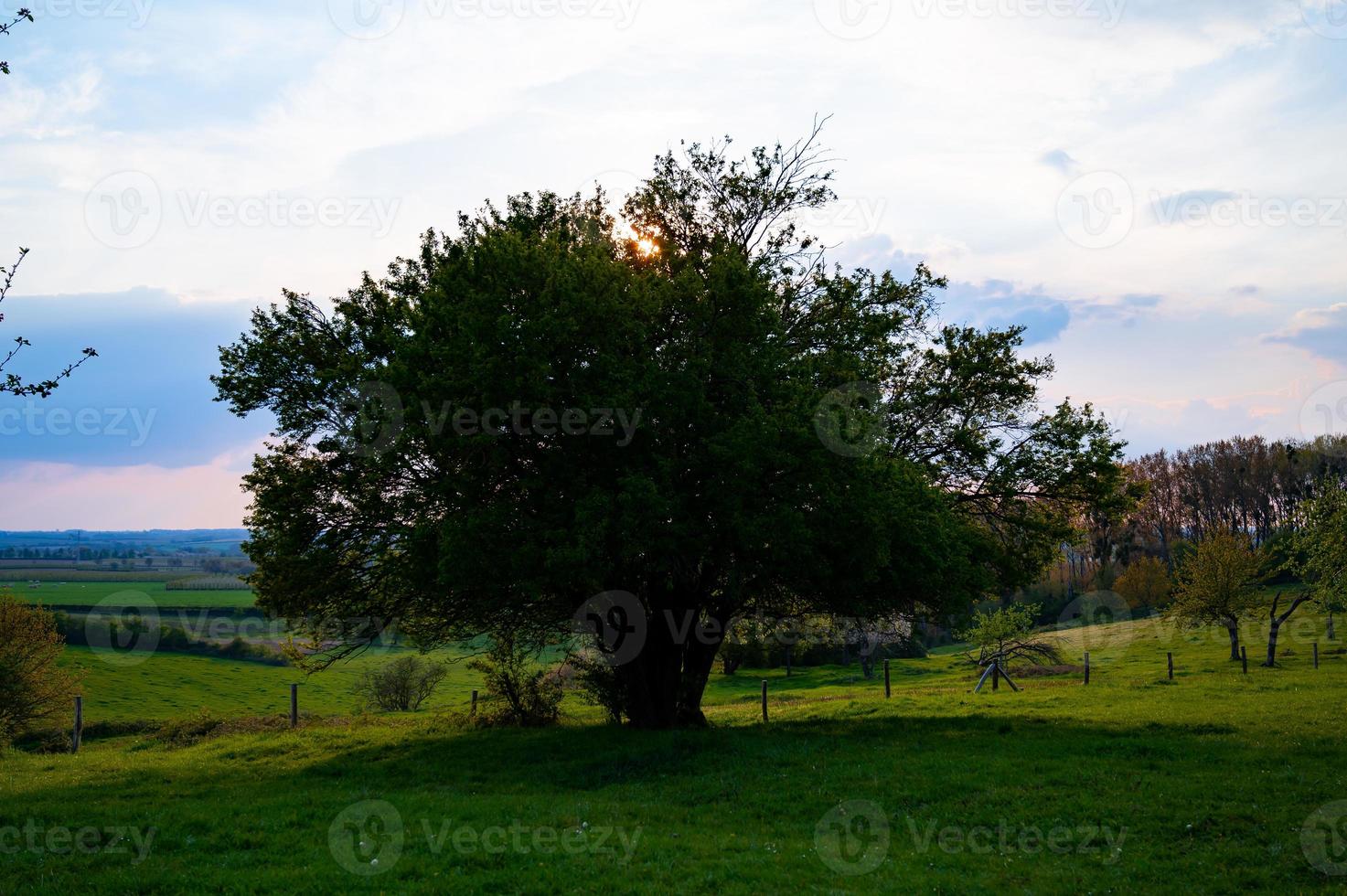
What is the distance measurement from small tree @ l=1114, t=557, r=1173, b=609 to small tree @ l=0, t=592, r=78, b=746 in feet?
322

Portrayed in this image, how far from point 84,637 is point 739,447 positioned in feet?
347

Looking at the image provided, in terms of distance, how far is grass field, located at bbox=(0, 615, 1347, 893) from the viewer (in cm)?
1118

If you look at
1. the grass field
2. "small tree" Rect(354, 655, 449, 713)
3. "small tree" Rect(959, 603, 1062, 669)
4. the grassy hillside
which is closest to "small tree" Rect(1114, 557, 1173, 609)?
"small tree" Rect(959, 603, 1062, 669)

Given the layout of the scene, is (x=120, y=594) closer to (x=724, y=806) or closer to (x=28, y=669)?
(x=28, y=669)

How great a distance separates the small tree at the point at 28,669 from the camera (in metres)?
39.0

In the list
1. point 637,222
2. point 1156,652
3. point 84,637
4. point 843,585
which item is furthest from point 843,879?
point 84,637

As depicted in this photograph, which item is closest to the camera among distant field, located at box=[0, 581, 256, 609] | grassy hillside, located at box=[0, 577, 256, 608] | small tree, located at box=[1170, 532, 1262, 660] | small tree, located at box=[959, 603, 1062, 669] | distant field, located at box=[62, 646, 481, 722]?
small tree, located at box=[959, 603, 1062, 669]

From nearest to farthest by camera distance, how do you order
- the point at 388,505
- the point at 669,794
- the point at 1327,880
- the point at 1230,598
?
the point at 1327,880 → the point at 669,794 → the point at 388,505 → the point at 1230,598

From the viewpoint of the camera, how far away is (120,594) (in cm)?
15050

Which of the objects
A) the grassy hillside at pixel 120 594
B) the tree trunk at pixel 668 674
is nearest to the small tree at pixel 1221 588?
the tree trunk at pixel 668 674

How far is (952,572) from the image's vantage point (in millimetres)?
22828

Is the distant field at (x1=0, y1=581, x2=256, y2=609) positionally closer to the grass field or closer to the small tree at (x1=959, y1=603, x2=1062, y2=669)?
the small tree at (x1=959, y1=603, x2=1062, y2=669)

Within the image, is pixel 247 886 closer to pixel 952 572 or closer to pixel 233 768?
pixel 233 768

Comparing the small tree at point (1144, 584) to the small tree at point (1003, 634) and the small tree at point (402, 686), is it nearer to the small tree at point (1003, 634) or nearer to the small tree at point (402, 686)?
the small tree at point (1003, 634)
